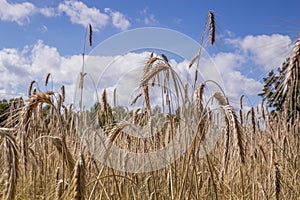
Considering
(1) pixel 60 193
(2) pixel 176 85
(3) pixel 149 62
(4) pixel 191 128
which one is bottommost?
(1) pixel 60 193

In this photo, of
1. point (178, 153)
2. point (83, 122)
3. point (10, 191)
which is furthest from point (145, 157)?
point (10, 191)

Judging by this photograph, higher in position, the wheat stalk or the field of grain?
the wheat stalk

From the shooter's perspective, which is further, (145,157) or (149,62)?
(145,157)

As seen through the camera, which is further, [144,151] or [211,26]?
[144,151]

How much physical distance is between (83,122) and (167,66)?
1794 mm

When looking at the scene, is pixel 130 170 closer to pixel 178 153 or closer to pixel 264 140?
pixel 178 153

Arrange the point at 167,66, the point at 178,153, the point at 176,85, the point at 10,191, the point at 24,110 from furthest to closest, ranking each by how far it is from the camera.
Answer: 1. the point at 178,153
2. the point at 176,85
3. the point at 167,66
4. the point at 24,110
5. the point at 10,191

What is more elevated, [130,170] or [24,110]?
[24,110]

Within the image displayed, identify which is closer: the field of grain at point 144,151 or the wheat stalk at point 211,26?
the field of grain at point 144,151

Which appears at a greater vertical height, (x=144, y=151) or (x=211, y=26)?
(x=211, y=26)

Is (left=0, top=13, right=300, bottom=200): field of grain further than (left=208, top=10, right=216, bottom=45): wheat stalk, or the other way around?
(left=208, top=10, right=216, bottom=45): wheat stalk

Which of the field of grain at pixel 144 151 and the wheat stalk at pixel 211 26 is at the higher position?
the wheat stalk at pixel 211 26

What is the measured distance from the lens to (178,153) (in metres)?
2.83

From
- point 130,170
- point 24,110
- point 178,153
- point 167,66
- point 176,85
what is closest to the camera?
point 24,110
